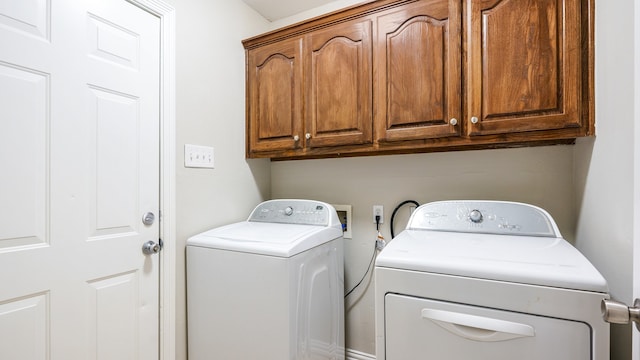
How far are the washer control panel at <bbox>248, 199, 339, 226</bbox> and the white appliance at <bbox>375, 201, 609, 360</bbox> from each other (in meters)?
0.63

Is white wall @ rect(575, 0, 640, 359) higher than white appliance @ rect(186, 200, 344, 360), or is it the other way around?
white wall @ rect(575, 0, 640, 359)

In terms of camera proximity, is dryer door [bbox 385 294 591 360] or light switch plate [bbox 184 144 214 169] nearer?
dryer door [bbox 385 294 591 360]

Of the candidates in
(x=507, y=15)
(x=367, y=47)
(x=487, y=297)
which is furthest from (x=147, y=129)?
(x=507, y=15)

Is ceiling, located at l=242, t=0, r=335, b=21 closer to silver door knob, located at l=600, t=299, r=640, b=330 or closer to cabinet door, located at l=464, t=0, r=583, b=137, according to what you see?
cabinet door, located at l=464, t=0, r=583, b=137

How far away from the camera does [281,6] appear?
1989 mm

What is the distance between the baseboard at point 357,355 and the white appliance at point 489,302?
1.00 metres

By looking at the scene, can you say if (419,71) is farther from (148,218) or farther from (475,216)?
(148,218)

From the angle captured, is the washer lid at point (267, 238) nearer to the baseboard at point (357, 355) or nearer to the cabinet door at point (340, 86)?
the cabinet door at point (340, 86)

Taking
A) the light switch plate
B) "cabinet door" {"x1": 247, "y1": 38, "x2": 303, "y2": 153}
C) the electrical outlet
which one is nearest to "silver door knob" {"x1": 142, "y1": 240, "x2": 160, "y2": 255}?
the light switch plate

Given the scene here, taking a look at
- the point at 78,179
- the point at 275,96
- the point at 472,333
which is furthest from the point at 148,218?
the point at 472,333

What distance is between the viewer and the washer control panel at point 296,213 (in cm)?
172

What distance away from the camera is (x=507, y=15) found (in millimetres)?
1236

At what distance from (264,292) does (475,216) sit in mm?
1033

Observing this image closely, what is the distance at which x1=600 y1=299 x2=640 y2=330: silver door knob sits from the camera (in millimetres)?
530
